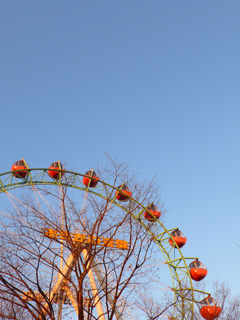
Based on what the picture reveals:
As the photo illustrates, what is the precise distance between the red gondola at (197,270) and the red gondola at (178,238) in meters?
0.97

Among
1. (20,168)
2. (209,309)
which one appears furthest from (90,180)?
(209,309)

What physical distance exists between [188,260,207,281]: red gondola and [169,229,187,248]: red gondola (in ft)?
3.20

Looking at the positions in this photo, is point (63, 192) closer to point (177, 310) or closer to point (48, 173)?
point (48, 173)

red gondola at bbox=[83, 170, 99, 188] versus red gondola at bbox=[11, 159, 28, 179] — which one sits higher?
red gondola at bbox=[11, 159, 28, 179]

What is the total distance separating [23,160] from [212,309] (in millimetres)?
10009

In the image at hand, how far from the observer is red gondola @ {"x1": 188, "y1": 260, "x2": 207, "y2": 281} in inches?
636

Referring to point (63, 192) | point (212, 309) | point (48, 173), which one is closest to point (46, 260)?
point (63, 192)

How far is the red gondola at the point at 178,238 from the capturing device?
16.8 meters

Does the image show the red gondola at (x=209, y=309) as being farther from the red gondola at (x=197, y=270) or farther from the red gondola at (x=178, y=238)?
the red gondola at (x=178, y=238)

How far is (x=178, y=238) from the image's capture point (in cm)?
1686

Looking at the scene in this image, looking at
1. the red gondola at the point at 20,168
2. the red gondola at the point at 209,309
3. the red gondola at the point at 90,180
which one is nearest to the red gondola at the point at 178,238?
the red gondola at the point at 209,309

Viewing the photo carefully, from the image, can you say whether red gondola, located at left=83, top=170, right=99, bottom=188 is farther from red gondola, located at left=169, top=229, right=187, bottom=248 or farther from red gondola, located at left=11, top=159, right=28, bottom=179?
red gondola, located at left=169, top=229, right=187, bottom=248

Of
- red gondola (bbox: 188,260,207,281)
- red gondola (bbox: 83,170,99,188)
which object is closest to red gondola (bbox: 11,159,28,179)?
red gondola (bbox: 83,170,99,188)

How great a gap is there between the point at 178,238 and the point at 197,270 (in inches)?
61.7
